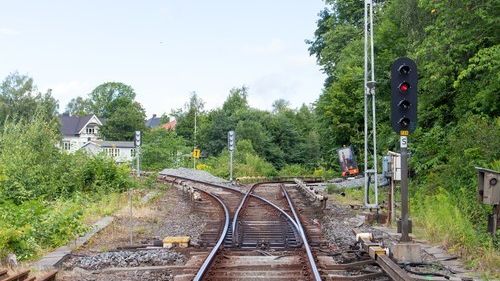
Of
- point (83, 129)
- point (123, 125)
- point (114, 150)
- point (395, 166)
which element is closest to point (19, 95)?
point (123, 125)

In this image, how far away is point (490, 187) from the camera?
9.92 m

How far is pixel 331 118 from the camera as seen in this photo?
4447 centimetres

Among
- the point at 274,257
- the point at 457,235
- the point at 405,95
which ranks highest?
the point at 405,95

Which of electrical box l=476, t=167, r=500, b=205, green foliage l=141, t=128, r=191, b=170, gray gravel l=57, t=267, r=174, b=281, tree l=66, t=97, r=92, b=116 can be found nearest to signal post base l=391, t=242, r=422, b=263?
electrical box l=476, t=167, r=500, b=205

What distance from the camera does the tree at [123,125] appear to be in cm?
10438

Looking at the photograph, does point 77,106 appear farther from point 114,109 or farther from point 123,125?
point 123,125

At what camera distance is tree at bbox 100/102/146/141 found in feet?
342

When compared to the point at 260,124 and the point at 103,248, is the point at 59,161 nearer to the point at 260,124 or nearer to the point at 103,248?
the point at 103,248

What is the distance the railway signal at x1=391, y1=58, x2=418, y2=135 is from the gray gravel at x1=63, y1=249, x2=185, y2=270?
4.00m

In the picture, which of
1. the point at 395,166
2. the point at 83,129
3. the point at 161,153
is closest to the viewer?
the point at 395,166

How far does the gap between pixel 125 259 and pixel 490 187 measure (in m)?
5.85

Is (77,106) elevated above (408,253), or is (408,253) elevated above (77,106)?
(77,106)

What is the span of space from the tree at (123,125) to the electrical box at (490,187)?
317 feet

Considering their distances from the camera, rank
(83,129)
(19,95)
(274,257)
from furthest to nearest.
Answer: (83,129), (19,95), (274,257)
